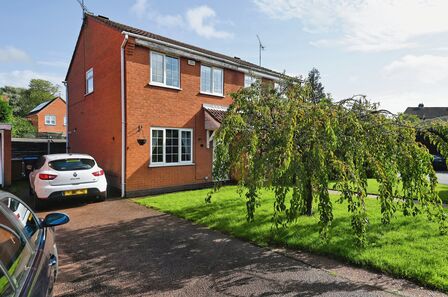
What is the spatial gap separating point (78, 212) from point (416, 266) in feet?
27.5

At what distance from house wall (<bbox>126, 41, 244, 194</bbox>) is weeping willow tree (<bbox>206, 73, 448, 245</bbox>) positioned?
19.3 feet

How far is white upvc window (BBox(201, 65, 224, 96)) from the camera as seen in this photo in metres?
13.8

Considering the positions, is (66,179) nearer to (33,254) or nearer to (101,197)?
(101,197)

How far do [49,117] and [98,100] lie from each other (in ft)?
133

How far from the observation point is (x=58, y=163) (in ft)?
29.5

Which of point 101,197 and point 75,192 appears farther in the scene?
point 101,197

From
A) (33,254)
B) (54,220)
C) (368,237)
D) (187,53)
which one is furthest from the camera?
(187,53)

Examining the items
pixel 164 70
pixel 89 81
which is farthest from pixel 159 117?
pixel 89 81

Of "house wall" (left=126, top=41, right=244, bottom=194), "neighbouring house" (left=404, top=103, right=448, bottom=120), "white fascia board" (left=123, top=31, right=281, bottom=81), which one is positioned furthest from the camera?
"neighbouring house" (left=404, top=103, right=448, bottom=120)

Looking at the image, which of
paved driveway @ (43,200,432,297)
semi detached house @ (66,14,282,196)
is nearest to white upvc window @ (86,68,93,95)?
semi detached house @ (66,14,282,196)

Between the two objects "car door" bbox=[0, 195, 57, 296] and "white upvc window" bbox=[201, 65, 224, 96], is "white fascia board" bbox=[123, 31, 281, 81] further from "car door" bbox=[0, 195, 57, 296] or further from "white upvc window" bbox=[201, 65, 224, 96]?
"car door" bbox=[0, 195, 57, 296]

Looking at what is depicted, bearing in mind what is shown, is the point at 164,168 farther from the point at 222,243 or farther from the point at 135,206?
the point at 222,243

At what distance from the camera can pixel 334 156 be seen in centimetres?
486

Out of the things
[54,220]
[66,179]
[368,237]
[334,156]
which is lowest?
[368,237]
